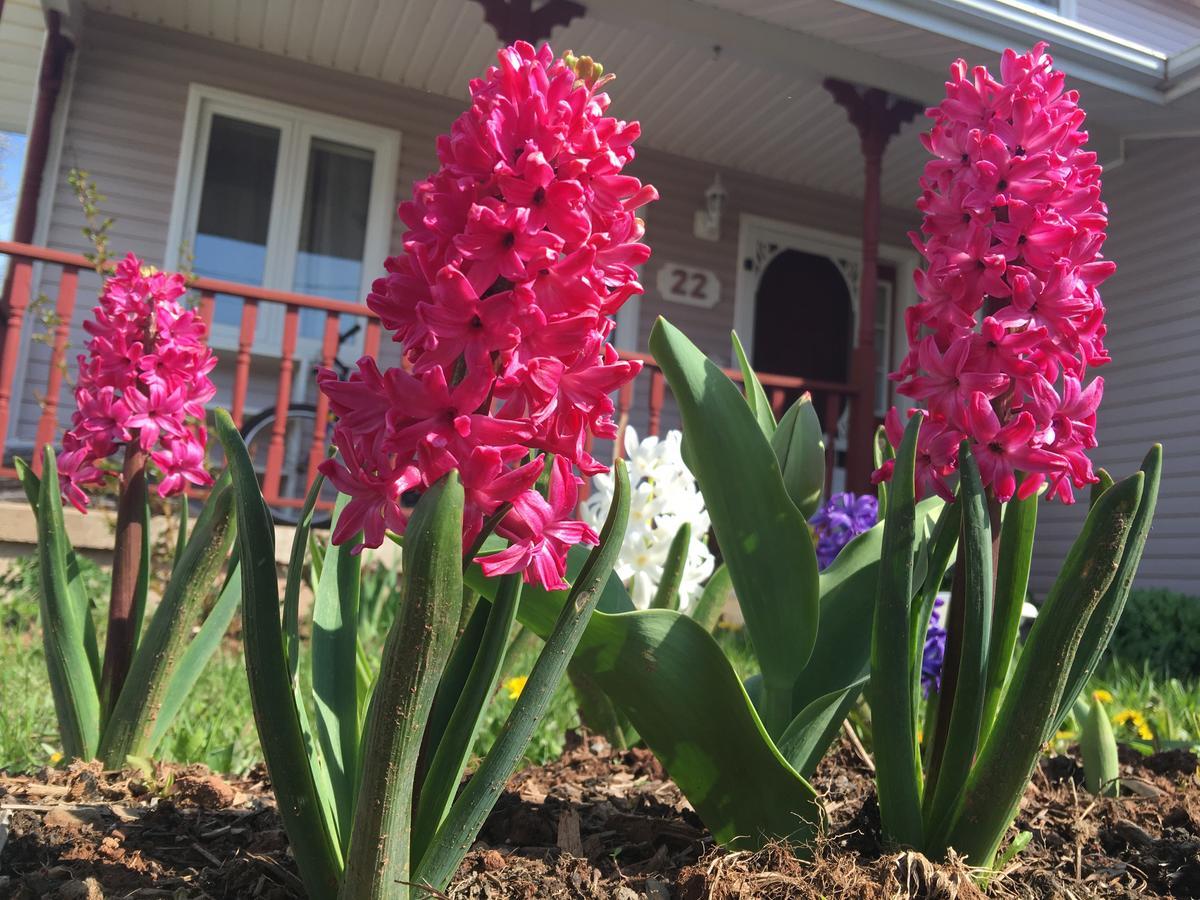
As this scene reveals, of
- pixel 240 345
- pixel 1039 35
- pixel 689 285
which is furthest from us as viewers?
pixel 689 285

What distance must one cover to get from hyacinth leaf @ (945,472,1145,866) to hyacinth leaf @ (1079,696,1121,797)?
0.61 metres

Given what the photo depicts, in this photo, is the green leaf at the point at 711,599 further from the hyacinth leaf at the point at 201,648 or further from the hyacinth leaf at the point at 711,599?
the hyacinth leaf at the point at 201,648

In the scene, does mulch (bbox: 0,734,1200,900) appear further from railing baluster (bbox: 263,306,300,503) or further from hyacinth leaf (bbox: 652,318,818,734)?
railing baluster (bbox: 263,306,300,503)

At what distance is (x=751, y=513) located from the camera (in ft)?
3.56

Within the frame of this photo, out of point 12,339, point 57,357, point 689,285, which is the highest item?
point 689,285

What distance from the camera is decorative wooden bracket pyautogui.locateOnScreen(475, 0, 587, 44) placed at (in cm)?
532

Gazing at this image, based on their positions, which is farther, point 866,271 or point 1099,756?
point 866,271

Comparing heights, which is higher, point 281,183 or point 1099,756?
point 281,183

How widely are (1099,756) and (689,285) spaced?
21.1 ft

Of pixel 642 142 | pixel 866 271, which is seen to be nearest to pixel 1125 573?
pixel 866 271

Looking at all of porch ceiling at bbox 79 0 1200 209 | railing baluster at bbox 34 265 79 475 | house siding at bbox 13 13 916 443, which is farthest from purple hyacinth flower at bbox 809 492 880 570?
house siding at bbox 13 13 916 443

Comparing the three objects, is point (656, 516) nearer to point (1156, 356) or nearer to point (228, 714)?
point (228, 714)

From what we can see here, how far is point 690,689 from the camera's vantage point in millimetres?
981

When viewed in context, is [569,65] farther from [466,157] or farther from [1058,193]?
[1058,193]
